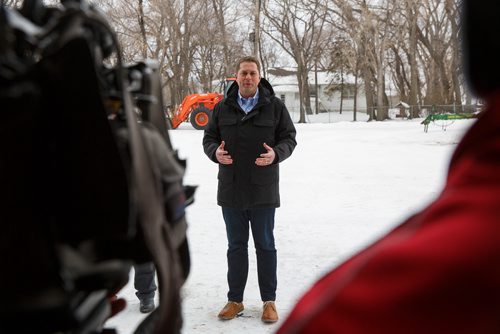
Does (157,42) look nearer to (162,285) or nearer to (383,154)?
(383,154)

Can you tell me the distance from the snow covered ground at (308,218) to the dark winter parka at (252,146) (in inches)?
31.5

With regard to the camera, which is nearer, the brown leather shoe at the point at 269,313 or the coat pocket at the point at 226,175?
the brown leather shoe at the point at 269,313

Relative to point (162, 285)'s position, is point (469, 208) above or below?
above

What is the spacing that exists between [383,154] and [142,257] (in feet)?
44.2

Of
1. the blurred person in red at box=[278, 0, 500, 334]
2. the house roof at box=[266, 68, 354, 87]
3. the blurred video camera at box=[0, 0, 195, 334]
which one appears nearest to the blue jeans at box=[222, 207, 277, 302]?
the blurred video camera at box=[0, 0, 195, 334]

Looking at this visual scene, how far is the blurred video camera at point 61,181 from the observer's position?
2.67ft

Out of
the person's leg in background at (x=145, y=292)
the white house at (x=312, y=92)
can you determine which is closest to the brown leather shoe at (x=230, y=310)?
the person's leg in background at (x=145, y=292)

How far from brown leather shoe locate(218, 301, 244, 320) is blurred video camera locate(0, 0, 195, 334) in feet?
A: 10.4

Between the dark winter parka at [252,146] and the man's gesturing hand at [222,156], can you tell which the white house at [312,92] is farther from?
the man's gesturing hand at [222,156]

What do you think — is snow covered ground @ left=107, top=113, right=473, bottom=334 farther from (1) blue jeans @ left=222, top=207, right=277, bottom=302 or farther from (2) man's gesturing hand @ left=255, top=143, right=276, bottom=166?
(2) man's gesturing hand @ left=255, top=143, right=276, bottom=166

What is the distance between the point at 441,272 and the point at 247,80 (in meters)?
3.61

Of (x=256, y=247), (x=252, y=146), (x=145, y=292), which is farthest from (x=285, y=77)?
(x=145, y=292)

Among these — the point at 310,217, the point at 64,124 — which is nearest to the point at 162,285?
the point at 64,124

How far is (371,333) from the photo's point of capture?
0.62m
